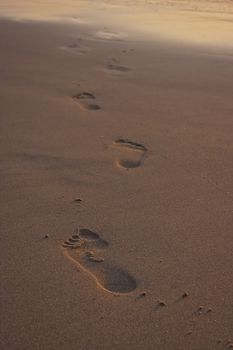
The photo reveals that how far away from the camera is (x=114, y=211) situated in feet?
8.20

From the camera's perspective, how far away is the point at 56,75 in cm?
448

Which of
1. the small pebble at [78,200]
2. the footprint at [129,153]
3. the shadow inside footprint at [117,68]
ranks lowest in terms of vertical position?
the small pebble at [78,200]

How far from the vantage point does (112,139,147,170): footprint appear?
296cm

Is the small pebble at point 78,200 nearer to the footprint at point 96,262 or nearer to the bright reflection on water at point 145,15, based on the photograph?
the footprint at point 96,262

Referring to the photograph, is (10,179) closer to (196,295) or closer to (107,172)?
(107,172)

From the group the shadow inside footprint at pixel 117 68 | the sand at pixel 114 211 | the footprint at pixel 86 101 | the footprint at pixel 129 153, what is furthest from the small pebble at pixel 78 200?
the shadow inside footprint at pixel 117 68

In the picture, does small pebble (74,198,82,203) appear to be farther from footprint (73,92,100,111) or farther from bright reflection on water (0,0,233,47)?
bright reflection on water (0,0,233,47)

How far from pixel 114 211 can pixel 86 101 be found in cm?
160

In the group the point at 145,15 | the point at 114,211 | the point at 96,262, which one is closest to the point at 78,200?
the point at 114,211

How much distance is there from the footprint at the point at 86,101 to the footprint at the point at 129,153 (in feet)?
2.09

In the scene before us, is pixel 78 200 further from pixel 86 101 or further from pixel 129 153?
pixel 86 101

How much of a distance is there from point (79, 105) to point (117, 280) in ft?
6.50

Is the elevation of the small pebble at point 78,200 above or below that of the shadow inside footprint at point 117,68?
below

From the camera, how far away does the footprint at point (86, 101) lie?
3796 millimetres
